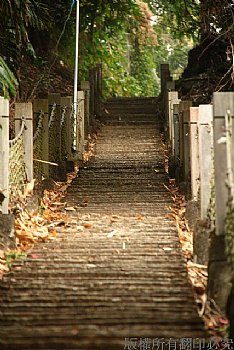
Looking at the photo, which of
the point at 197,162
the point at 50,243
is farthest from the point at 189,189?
the point at 50,243

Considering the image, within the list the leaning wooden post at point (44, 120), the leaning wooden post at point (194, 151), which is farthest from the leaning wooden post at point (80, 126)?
the leaning wooden post at point (194, 151)

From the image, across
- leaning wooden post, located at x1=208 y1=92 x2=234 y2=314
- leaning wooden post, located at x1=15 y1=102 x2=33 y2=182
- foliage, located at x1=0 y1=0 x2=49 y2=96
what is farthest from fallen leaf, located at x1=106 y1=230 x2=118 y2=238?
foliage, located at x1=0 y1=0 x2=49 y2=96

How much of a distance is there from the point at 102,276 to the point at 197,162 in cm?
268

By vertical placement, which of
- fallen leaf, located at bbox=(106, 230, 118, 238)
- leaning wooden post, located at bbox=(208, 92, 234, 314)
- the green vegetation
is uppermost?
the green vegetation

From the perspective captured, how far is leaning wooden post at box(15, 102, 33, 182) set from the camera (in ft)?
26.0

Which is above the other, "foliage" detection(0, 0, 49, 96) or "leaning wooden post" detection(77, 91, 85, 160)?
"foliage" detection(0, 0, 49, 96)

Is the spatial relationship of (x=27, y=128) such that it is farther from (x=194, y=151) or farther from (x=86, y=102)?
(x=86, y=102)

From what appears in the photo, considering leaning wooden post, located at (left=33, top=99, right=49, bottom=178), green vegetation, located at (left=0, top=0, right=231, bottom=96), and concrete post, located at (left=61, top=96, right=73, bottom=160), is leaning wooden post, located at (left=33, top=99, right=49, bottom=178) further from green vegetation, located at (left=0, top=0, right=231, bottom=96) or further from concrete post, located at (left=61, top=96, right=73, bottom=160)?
concrete post, located at (left=61, top=96, right=73, bottom=160)

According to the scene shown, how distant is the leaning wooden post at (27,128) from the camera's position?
26.0 ft

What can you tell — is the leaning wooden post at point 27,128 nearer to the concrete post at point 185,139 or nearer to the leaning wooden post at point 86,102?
the concrete post at point 185,139

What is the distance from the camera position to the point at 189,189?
8305 mm

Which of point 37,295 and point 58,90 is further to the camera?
point 58,90

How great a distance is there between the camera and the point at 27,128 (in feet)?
26.0

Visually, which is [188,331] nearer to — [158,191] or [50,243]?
[50,243]
